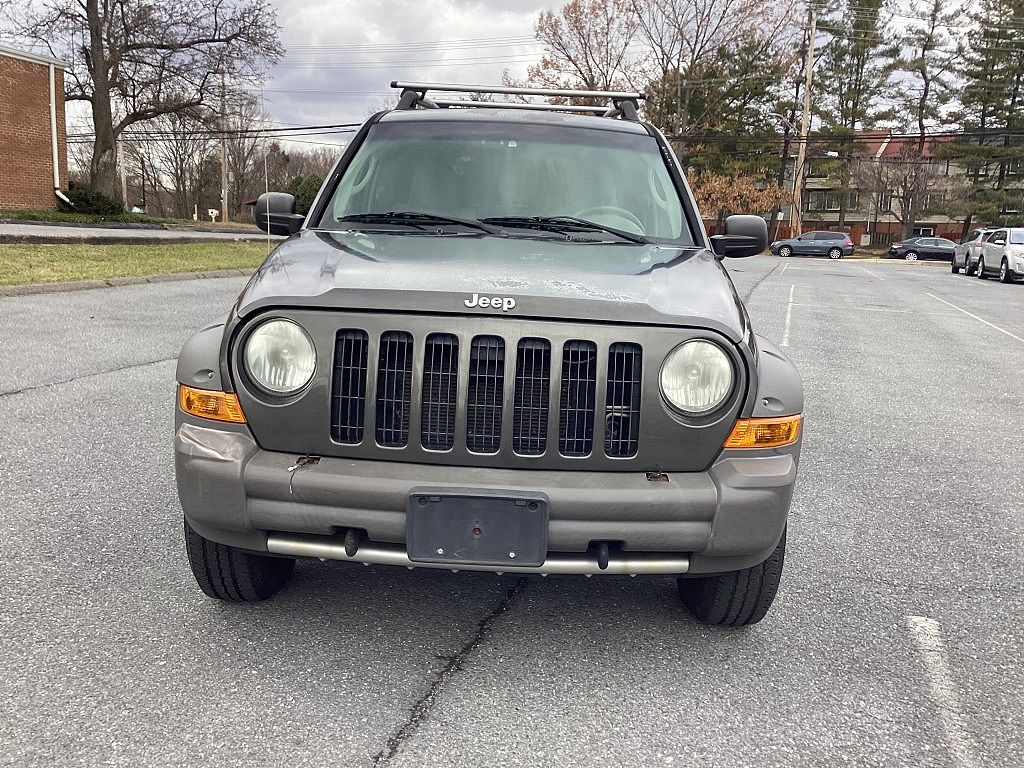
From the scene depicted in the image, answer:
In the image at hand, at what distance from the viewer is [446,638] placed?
9.72 feet

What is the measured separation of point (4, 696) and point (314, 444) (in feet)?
3.64

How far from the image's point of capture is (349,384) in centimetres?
262

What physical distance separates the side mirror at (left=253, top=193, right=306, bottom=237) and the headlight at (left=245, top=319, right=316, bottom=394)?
1.46m

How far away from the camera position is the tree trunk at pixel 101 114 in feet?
105

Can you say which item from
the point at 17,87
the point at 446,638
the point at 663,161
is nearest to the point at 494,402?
the point at 446,638

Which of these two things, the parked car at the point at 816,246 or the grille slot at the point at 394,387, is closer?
the grille slot at the point at 394,387

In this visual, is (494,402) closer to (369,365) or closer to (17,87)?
(369,365)

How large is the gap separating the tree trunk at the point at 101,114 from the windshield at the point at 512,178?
33.4 metres

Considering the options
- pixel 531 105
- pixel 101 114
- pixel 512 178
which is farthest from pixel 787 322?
pixel 101 114

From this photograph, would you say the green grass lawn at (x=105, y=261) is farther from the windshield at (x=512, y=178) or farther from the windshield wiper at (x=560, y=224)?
the windshield wiper at (x=560, y=224)

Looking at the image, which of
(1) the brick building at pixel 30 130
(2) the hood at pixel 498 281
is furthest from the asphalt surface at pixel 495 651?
(1) the brick building at pixel 30 130

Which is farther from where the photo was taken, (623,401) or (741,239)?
Answer: (741,239)

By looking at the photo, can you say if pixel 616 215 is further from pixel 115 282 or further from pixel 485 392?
pixel 115 282

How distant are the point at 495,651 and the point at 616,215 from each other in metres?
1.91
